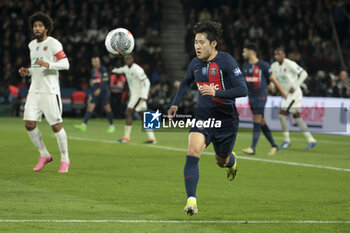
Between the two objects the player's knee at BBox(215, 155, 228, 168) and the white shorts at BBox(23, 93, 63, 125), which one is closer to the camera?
the player's knee at BBox(215, 155, 228, 168)

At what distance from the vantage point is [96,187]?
10023 millimetres

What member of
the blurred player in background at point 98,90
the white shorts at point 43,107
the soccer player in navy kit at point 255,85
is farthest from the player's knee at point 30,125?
the blurred player in background at point 98,90

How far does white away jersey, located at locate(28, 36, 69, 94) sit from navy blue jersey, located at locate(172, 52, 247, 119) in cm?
356

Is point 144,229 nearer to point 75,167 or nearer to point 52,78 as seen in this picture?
point 52,78

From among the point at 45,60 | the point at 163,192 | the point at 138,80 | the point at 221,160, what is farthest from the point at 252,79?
the point at 221,160

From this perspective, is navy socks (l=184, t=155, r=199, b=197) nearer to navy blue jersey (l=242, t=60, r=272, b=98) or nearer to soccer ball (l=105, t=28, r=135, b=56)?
soccer ball (l=105, t=28, r=135, b=56)

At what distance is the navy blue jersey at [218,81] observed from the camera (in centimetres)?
780

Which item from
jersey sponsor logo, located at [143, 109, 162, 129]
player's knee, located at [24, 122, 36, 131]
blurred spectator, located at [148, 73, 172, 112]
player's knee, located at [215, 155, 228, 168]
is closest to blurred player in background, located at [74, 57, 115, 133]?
blurred spectator, located at [148, 73, 172, 112]

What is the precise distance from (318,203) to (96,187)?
10.5 feet

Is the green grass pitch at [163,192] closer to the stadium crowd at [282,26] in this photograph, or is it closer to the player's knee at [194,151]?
the player's knee at [194,151]

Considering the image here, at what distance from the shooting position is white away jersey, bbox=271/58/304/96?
16.4 m

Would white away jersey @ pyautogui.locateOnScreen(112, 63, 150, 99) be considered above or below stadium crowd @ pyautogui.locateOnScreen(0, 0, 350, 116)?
below

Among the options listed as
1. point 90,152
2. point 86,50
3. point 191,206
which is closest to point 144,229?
point 191,206

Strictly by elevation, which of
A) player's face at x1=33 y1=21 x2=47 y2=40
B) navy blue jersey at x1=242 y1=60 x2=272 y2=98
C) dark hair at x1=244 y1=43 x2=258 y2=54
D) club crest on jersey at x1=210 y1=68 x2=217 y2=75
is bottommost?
navy blue jersey at x1=242 y1=60 x2=272 y2=98
